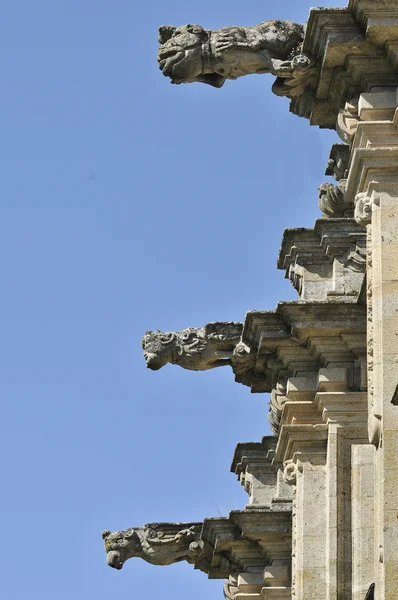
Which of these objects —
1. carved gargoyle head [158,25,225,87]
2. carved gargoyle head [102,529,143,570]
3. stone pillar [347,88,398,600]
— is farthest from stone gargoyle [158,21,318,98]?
carved gargoyle head [102,529,143,570]

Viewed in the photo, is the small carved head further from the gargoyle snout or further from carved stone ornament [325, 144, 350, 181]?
carved stone ornament [325, 144, 350, 181]

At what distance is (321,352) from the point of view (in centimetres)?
3588

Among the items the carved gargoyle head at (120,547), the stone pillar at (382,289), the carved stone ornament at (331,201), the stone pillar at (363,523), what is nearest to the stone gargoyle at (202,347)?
the carved stone ornament at (331,201)

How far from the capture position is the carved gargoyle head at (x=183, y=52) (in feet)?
100

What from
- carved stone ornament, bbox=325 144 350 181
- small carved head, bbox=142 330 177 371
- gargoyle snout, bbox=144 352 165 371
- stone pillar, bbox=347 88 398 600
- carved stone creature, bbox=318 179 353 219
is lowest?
stone pillar, bbox=347 88 398 600

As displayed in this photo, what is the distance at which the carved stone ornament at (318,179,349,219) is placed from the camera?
124ft

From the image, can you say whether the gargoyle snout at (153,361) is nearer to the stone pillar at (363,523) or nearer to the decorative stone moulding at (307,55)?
the stone pillar at (363,523)

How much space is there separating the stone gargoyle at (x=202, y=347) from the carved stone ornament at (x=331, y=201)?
2414 mm

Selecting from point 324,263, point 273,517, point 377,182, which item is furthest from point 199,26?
point 273,517

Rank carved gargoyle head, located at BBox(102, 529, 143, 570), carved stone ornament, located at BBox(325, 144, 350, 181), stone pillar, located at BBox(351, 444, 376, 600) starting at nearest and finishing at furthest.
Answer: stone pillar, located at BBox(351, 444, 376, 600) < carved stone ornament, located at BBox(325, 144, 350, 181) < carved gargoyle head, located at BBox(102, 529, 143, 570)

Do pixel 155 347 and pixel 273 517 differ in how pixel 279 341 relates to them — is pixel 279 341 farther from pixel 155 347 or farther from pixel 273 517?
pixel 273 517

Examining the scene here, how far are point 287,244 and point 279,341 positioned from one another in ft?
5.76

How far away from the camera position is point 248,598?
4372cm

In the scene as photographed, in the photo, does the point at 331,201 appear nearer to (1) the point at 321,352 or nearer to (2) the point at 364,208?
(1) the point at 321,352
